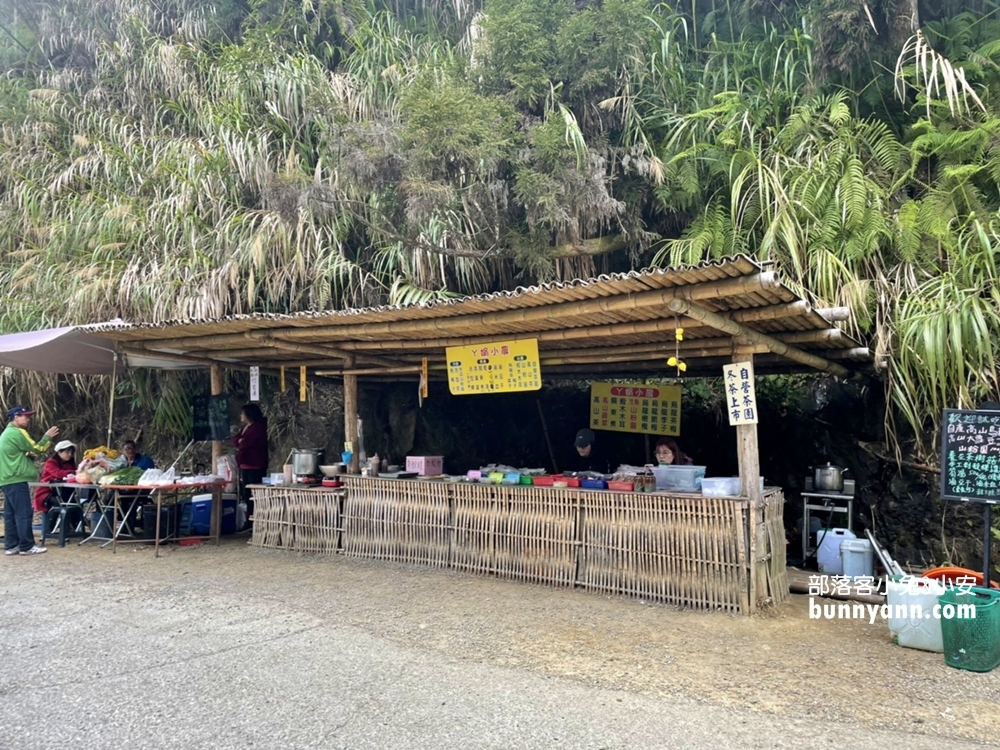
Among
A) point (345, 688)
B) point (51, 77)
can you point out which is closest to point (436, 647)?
point (345, 688)

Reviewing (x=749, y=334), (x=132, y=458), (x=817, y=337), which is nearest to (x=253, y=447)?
(x=132, y=458)

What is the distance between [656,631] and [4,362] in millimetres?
7920

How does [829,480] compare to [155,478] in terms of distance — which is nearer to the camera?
[829,480]

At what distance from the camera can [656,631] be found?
4766 mm

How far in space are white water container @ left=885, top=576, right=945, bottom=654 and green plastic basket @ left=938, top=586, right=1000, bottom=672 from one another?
0.22 metres

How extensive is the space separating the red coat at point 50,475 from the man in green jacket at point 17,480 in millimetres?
555

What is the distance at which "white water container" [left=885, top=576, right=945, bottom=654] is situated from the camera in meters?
4.32

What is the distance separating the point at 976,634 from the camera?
397 centimetres

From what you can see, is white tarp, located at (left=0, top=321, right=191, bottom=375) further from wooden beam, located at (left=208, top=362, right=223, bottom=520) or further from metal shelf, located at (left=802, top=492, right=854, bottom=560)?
metal shelf, located at (left=802, top=492, right=854, bottom=560)

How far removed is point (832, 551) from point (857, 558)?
0.31 meters

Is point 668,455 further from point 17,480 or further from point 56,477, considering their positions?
point 56,477

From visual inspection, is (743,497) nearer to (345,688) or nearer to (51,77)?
(345,688)

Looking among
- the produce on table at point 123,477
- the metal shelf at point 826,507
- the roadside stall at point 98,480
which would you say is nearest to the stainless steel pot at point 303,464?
the roadside stall at point 98,480

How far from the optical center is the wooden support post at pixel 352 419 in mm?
7633
